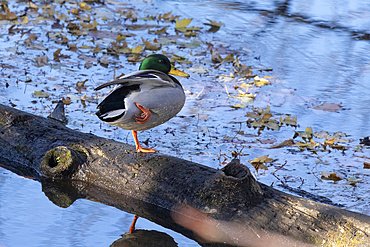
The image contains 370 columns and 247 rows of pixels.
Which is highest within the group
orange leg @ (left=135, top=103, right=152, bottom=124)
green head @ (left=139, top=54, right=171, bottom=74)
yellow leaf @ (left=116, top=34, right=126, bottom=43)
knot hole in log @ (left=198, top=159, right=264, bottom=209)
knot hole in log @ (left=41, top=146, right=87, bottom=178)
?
green head @ (left=139, top=54, right=171, bottom=74)

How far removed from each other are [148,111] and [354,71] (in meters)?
4.18

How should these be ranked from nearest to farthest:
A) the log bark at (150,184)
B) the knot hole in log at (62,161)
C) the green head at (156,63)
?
the log bark at (150,184) → the green head at (156,63) → the knot hole in log at (62,161)

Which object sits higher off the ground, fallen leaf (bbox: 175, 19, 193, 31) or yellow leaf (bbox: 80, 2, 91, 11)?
fallen leaf (bbox: 175, 19, 193, 31)

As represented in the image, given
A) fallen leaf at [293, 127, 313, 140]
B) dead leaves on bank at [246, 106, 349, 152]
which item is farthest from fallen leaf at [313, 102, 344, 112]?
fallen leaf at [293, 127, 313, 140]

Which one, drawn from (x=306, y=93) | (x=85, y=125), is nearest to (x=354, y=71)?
(x=306, y=93)

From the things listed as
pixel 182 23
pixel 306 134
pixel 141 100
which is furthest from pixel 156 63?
pixel 182 23

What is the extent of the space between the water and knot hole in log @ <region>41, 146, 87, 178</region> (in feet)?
0.69

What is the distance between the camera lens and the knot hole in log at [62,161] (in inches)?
146

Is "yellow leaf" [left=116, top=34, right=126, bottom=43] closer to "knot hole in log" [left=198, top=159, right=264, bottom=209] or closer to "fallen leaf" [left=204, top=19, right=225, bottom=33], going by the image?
"fallen leaf" [left=204, top=19, right=225, bottom=33]

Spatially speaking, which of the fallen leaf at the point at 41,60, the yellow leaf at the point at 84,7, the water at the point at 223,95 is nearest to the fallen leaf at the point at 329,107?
the water at the point at 223,95

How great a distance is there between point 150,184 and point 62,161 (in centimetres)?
68

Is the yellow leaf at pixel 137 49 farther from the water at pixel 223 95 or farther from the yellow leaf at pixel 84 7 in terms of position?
the yellow leaf at pixel 84 7

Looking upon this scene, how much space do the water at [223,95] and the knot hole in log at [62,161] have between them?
210 millimetres

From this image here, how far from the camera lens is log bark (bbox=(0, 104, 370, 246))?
123 inches
